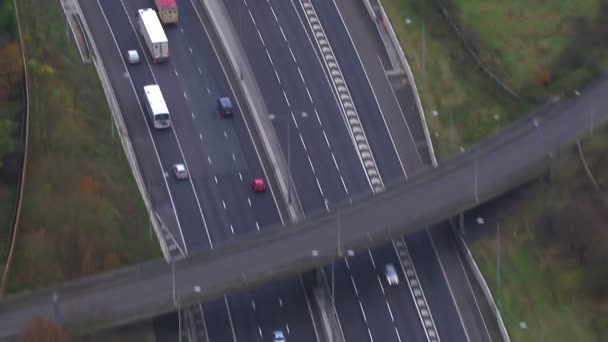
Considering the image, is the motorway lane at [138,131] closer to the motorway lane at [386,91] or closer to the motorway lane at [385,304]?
the motorway lane at [385,304]

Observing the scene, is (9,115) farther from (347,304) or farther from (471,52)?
(471,52)

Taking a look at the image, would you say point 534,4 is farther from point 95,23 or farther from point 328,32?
point 95,23

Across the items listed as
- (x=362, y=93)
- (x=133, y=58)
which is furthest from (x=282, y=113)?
(x=133, y=58)

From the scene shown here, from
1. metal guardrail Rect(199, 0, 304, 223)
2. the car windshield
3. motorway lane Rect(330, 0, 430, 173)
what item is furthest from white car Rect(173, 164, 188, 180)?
motorway lane Rect(330, 0, 430, 173)

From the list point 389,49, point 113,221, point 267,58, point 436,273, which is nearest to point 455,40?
point 389,49

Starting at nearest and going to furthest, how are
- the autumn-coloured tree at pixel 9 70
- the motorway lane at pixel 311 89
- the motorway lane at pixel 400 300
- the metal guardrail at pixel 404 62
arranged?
the motorway lane at pixel 400 300 < the autumn-coloured tree at pixel 9 70 < the motorway lane at pixel 311 89 < the metal guardrail at pixel 404 62

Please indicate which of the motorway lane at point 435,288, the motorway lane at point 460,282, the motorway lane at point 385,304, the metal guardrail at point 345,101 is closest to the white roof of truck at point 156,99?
the metal guardrail at point 345,101
